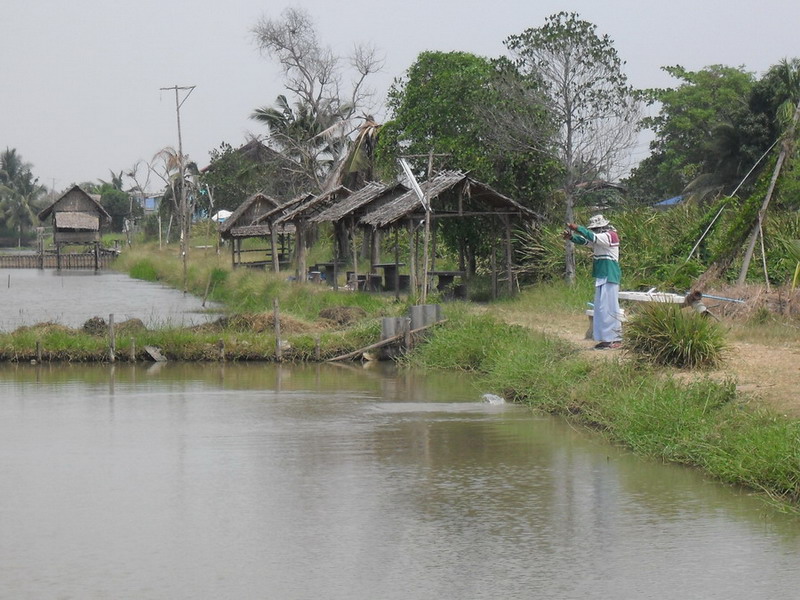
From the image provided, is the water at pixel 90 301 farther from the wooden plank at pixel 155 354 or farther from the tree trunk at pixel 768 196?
the tree trunk at pixel 768 196

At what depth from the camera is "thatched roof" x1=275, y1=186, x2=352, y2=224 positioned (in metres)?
31.8

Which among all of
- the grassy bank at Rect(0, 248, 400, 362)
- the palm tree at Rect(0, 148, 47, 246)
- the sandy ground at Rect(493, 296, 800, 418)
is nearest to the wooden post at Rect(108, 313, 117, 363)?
the grassy bank at Rect(0, 248, 400, 362)

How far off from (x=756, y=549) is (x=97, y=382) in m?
11.2

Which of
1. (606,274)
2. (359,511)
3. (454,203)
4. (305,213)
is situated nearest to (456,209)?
(454,203)

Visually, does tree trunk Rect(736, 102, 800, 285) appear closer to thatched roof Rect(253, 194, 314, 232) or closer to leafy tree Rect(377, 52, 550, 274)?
leafy tree Rect(377, 52, 550, 274)

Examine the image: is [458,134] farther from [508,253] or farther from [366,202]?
[508,253]

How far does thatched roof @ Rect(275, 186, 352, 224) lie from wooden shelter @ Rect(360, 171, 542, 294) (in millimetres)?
6556

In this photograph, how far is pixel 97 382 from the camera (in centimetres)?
1683

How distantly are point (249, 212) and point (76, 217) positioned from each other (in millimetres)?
17980

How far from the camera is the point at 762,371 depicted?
12352 mm

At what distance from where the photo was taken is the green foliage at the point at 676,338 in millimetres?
12656

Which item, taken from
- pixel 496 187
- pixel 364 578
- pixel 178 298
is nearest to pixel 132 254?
pixel 178 298

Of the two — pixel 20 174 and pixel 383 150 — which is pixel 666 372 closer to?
pixel 383 150

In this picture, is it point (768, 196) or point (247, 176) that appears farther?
point (247, 176)
